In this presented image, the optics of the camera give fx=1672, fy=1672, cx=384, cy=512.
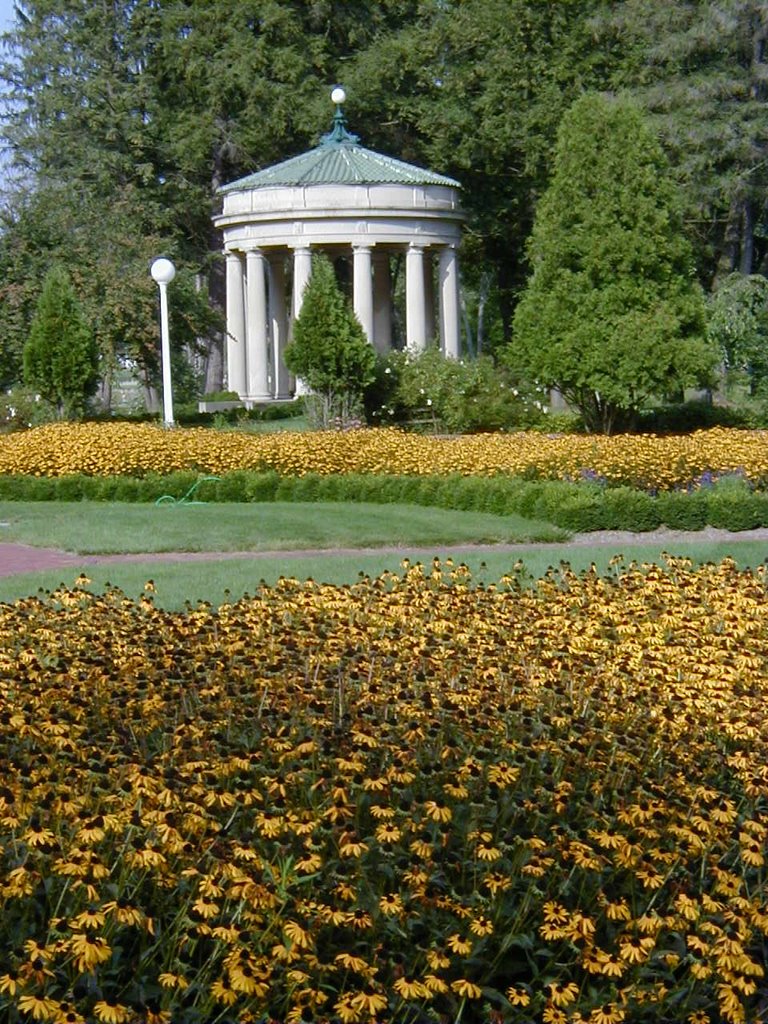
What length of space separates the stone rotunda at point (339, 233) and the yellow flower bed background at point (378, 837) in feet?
89.7

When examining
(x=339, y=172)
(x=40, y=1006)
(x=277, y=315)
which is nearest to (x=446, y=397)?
(x=339, y=172)

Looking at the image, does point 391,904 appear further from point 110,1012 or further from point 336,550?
point 336,550

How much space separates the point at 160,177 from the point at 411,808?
39.7m

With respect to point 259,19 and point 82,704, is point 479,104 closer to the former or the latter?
point 259,19

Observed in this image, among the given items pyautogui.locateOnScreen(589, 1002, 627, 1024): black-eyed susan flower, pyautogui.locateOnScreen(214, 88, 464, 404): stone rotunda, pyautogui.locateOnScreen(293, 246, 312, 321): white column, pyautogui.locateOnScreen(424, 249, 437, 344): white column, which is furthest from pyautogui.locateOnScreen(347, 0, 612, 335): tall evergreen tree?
pyautogui.locateOnScreen(589, 1002, 627, 1024): black-eyed susan flower

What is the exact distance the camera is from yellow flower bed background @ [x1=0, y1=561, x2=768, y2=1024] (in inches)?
174

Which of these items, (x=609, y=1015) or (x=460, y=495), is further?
(x=460, y=495)

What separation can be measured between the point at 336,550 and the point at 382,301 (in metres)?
23.4

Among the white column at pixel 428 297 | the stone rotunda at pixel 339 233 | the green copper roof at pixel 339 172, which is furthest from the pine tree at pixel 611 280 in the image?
the white column at pixel 428 297

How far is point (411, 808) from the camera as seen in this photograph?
5.15 m

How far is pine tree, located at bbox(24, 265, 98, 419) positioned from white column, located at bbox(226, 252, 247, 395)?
32.4ft

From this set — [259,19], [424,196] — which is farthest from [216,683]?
[259,19]

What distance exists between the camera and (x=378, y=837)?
473 centimetres

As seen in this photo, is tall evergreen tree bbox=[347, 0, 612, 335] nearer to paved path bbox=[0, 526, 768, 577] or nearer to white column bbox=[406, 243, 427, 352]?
white column bbox=[406, 243, 427, 352]
